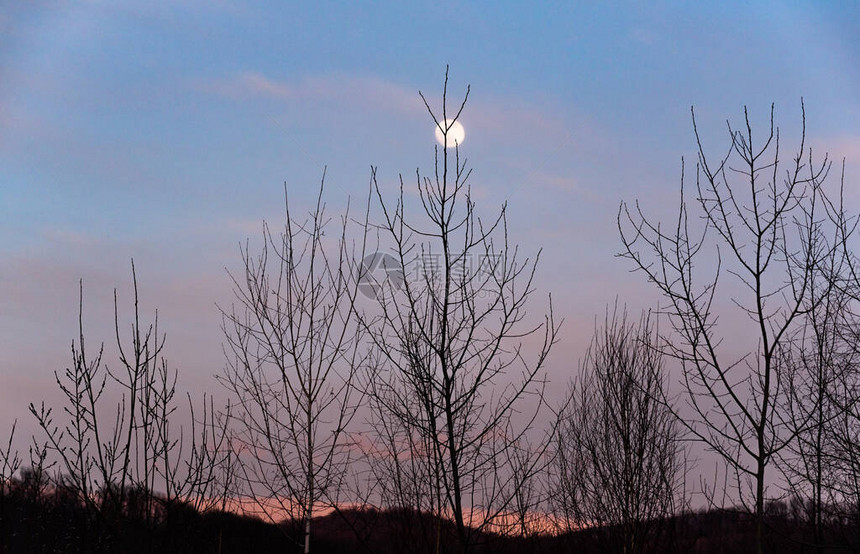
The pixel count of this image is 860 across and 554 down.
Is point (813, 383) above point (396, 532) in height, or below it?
above

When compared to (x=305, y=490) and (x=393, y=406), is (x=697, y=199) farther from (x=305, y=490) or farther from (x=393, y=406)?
(x=305, y=490)

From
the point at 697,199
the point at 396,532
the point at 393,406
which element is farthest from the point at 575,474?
the point at 393,406

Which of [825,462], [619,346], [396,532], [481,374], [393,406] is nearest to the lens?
[481,374]

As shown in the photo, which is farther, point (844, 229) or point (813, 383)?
point (813, 383)

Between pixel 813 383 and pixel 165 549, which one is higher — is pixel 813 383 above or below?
above

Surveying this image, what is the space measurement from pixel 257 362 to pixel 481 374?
108 inches

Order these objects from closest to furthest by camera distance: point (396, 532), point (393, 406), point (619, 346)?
point (393, 406) < point (396, 532) < point (619, 346)

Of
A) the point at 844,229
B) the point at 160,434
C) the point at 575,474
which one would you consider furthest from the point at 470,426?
the point at 575,474

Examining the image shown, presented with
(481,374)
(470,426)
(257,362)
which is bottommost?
(470,426)

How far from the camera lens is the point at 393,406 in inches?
221

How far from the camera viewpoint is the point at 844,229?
27.8ft

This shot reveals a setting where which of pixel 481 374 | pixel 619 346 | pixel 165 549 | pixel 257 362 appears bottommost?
pixel 165 549

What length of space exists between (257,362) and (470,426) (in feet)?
8.54

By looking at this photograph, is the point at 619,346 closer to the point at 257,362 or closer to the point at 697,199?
the point at 697,199
